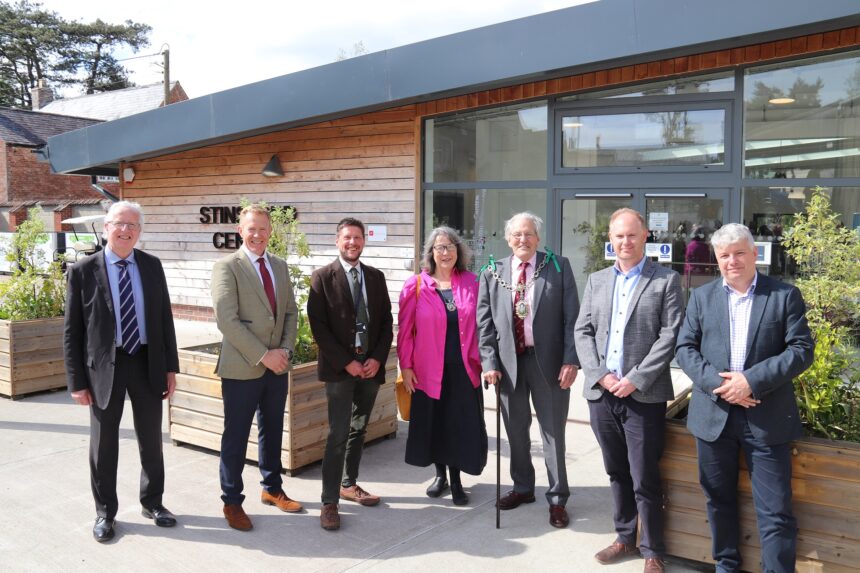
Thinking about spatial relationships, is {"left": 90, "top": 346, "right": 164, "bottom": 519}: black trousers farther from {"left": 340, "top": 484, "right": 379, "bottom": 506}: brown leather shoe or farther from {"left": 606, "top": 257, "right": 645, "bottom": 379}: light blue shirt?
{"left": 606, "top": 257, "right": 645, "bottom": 379}: light blue shirt

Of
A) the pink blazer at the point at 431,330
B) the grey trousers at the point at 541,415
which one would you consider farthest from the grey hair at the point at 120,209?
the grey trousers at the point at 541,415

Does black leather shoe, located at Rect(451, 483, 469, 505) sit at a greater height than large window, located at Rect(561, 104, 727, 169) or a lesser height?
lesser

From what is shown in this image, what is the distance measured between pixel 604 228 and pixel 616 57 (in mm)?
2105

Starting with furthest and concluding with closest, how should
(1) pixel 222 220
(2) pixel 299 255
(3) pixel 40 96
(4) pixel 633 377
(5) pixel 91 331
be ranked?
(3) pixel 40 96, (1) pixel 222 220, (2) pixel 299 255, (5) pixel 91 331, (4) pixel 633 377

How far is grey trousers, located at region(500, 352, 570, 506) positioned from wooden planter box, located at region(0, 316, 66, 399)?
5018 mm

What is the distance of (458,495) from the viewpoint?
14.3 feet

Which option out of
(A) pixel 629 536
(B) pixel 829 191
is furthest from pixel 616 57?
(A) pixel 629 536

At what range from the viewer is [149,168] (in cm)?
1245

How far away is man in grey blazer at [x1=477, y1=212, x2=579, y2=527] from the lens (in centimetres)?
399

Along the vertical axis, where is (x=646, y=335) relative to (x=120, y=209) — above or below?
below


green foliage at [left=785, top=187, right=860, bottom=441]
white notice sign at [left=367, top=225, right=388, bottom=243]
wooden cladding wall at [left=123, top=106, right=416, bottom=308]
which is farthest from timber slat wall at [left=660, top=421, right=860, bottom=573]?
white notice sign at [left=367, top=225, right=388, bottom=243]

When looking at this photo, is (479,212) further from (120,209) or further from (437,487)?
(120,209)

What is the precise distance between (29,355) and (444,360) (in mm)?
5010

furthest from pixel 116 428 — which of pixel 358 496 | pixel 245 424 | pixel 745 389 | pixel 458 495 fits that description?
pixel 745 389
